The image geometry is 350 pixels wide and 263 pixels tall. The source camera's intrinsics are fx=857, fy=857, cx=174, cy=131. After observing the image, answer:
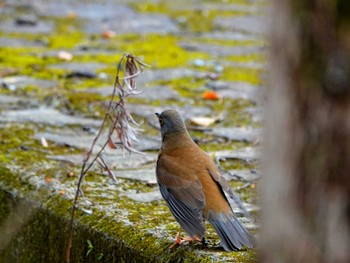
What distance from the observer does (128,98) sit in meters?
7.02

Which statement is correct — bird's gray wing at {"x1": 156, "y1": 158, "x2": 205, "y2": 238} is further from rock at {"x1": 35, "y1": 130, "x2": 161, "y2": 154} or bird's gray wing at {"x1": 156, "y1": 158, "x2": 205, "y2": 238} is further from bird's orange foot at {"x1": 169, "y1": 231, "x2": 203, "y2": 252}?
rock at {"x1": 35, "y1": 130, "x2": 161, "y2": 154}

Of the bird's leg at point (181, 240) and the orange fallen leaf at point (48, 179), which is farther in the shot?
the orange fallen leaf at point (48, 179)

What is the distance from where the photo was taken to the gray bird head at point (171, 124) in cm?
486

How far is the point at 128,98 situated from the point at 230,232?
124 inches

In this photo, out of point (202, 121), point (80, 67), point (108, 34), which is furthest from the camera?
point (108, 34)

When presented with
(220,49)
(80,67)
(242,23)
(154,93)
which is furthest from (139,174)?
(242,23)

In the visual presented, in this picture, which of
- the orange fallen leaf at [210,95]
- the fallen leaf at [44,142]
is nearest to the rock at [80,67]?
the orange fallen leaf at [210,95]

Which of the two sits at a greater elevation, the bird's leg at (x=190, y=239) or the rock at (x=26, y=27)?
the rock at (x=26, y=27)

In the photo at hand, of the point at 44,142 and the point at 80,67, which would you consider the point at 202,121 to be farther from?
the point at 80,67

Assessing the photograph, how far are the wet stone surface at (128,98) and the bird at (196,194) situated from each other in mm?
110

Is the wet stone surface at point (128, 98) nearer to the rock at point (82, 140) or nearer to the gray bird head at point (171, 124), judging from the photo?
the rock at point (82, 140)

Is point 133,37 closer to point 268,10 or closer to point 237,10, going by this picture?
point 237,10

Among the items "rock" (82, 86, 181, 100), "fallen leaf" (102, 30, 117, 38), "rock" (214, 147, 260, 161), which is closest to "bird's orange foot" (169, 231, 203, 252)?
"rock" (214, 147, 260, 161)

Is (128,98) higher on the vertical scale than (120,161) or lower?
higher
